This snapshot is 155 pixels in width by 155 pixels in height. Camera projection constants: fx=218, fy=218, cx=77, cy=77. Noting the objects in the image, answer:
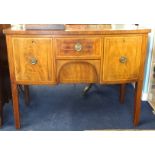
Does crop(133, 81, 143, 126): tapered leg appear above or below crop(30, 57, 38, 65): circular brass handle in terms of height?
below

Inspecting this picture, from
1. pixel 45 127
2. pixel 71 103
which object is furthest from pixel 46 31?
pixel 71 103

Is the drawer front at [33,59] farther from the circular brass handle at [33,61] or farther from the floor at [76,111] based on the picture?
the floor at [76,111]

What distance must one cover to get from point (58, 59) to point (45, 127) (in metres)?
0.54

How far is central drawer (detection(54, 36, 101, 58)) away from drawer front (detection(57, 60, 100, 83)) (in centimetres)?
6

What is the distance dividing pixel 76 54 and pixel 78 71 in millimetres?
136

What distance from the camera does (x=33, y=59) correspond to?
1374 mm

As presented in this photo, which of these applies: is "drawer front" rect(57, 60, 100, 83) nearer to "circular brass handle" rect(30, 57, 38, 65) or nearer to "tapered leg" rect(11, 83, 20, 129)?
"circular brass handle" rect(30, 57, 38, 65)

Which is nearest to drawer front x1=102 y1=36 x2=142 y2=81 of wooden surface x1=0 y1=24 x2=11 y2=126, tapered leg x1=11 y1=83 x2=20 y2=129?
tapered leg x1=11 y1=83 x2=20 y2=129

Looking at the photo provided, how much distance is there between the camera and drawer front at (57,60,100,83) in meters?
1.41

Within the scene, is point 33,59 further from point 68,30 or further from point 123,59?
point 123,59
